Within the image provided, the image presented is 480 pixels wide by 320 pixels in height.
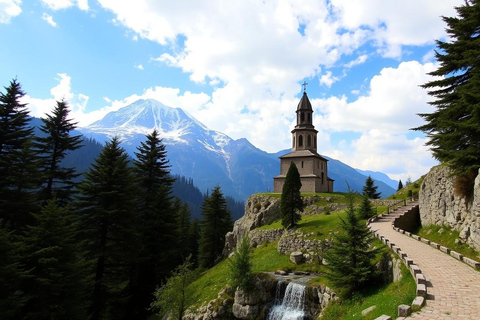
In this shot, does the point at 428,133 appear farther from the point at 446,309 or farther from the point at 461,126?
the point at 446,309

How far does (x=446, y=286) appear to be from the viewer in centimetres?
1151

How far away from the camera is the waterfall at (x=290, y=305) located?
23.2 meters

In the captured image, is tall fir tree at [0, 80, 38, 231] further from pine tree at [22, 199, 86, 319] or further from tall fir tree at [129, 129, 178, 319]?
tall fir tree at [129, 129, 178, 319]

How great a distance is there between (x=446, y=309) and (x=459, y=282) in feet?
11.8

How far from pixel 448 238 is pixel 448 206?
A: 9.07ft

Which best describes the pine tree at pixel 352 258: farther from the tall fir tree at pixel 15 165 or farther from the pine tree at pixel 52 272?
the tall fir tree at pixel 15 165

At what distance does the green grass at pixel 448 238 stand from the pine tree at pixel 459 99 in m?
4.94

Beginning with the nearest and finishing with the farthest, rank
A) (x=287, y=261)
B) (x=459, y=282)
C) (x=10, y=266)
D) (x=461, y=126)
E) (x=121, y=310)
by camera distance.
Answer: (x=459, y=282), (x=10, y=266), (x=461, y=126), (x=121, y=310), (x=287, y=261)

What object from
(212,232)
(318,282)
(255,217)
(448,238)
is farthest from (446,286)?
(212,232)

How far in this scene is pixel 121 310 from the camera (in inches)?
1086

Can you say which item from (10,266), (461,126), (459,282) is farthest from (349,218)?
(10,266)

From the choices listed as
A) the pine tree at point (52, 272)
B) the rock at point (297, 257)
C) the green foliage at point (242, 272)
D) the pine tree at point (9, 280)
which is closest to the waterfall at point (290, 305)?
the green foliage at point (242, 272)

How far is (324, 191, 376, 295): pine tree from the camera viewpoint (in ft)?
54.3

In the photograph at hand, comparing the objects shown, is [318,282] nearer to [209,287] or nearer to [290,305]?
[290,305]
